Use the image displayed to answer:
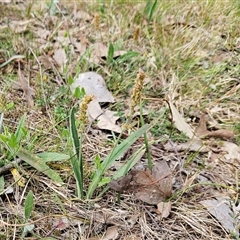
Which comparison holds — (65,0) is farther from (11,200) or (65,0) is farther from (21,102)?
(11,200)

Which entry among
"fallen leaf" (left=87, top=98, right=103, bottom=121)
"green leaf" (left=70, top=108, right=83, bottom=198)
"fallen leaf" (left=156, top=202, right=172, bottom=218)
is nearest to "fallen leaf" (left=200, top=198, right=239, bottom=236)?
"fallen leaf" (left=156, top=202, right=172, bottom=218)

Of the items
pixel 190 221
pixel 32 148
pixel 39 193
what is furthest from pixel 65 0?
pixel 190 221

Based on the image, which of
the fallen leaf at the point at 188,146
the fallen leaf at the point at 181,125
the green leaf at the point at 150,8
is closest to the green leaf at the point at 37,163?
the fallen leaf at the point at 188,146

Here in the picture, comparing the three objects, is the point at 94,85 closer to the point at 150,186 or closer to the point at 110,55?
the point at 110,55

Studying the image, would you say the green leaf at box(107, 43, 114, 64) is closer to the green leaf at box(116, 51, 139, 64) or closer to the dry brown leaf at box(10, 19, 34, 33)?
the green leaf at box(116, 51, 139, 64)

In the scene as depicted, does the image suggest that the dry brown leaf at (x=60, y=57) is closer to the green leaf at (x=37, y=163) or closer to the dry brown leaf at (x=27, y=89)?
the dry brown leaf at (x=27, y=89)

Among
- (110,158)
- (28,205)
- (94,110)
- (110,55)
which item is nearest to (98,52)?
(110,55)

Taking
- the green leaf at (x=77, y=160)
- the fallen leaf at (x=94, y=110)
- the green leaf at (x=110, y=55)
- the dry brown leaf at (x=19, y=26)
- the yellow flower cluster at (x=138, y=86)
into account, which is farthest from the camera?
the dry brown leaf at (x=19, y=26)
